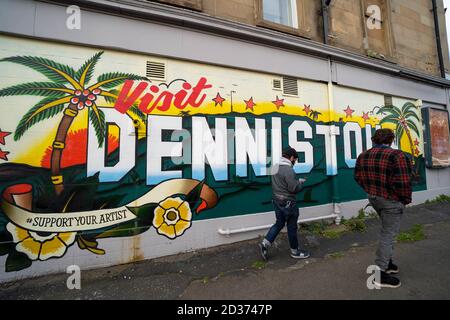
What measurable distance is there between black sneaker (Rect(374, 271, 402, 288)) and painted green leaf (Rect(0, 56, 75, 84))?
18.8 feet

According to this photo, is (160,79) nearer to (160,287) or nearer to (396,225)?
(160,287)

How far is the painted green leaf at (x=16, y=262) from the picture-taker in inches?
133

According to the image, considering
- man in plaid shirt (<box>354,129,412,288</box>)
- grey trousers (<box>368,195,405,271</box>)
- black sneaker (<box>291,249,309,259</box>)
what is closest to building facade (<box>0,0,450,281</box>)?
man in plaid shirt (<box>354,129,412,288</box>)

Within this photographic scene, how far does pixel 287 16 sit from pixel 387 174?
5342 millimetres

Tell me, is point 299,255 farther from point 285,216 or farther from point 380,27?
point 380,27

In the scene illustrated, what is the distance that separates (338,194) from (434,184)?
192 inches

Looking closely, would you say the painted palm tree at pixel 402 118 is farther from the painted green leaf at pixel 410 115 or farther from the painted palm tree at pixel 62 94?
the painted palm tree at pixel 62 94

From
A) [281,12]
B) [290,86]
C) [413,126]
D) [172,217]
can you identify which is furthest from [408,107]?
[172,217]

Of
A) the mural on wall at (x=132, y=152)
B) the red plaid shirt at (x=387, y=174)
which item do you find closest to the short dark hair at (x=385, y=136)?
the red plaid shirt at (x=387, y=174)

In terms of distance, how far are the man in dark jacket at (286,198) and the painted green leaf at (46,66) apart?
4020 millimetres

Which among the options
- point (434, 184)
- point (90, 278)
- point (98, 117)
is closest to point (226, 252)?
point (90, 278)

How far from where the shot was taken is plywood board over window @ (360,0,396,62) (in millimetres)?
7332

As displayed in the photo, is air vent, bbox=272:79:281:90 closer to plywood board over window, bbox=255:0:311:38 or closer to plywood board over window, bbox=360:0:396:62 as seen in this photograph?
plywood board over window, bbox=255:0:311:38

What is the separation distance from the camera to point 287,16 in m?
6.22
